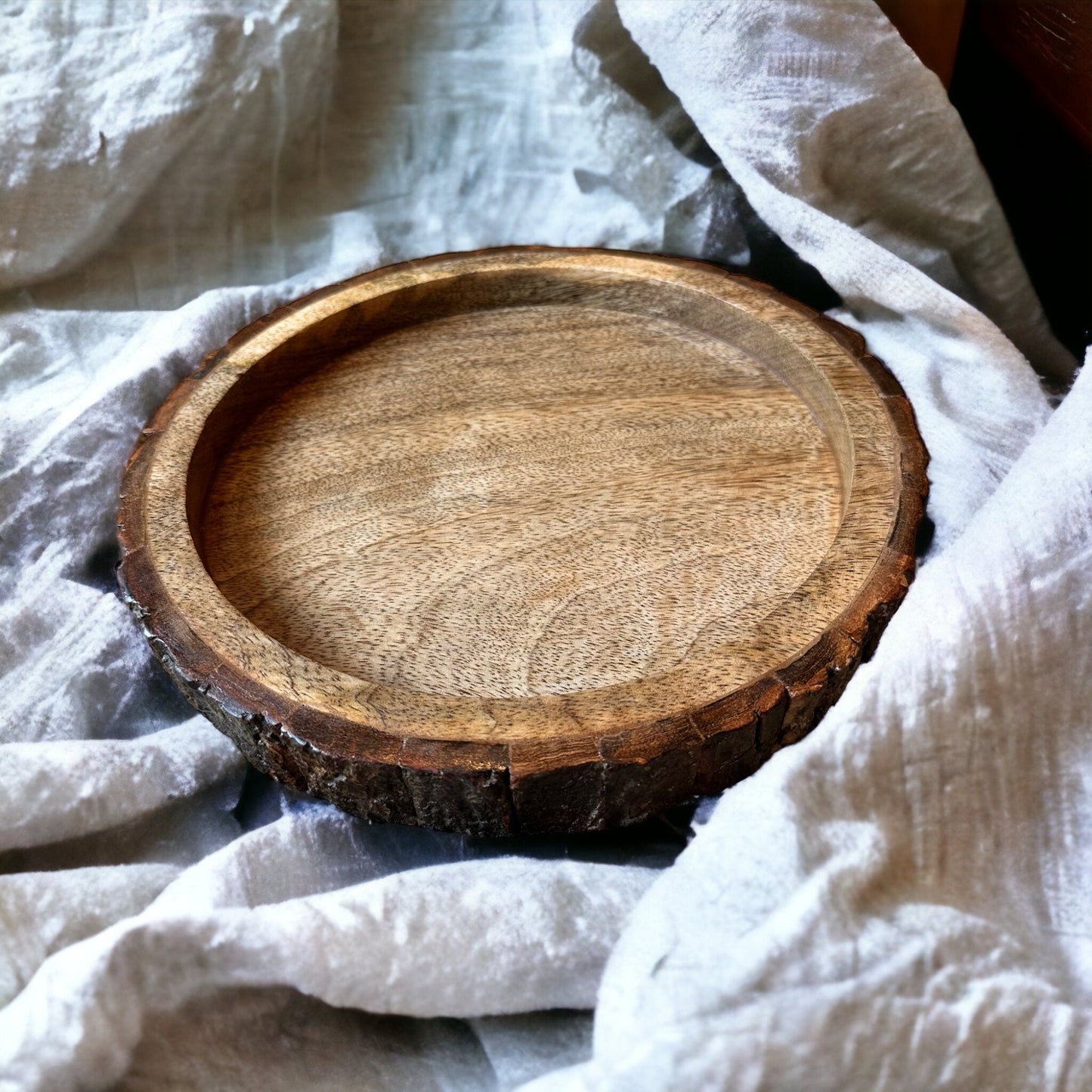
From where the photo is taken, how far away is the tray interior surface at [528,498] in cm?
Answer: 64

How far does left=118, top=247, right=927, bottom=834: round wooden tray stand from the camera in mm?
546

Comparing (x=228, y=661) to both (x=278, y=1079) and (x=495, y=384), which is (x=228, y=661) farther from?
(x=495, y=384)

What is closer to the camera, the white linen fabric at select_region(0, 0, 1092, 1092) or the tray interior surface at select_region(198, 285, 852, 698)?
the white linen fabric at select_region(0, 0, 1092, 1092)

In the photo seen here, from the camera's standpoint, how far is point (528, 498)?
2.43 ft

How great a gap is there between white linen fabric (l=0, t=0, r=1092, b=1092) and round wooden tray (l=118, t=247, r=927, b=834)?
0.05 m

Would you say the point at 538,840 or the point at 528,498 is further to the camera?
the point at 528,498

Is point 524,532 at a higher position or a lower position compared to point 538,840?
higher

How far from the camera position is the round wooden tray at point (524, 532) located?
55 cm

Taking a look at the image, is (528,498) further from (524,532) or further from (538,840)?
(538,840)

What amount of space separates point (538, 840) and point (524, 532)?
0.18 meters

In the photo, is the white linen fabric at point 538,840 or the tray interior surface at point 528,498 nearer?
the white linen fabric at point 538,840

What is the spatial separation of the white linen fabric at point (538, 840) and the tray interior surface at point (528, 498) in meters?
0.09

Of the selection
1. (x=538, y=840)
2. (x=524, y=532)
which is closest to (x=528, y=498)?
(x=524, y=532)

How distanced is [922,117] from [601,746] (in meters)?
0.59
